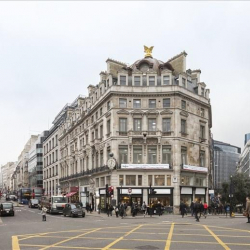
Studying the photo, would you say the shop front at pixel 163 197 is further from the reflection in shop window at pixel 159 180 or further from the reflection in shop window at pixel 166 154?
the reflection in shop window at pixel 166 154

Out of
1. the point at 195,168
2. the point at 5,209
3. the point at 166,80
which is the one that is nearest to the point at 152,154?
the point at 195,168

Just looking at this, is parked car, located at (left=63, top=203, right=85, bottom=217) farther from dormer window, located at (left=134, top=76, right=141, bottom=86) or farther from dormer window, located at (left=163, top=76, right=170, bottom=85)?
dormer window, located at (left=163, top=76, right=170, bottom=85)

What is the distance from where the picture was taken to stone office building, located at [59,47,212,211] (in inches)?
2085

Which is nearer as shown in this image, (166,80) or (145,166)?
(145,166)

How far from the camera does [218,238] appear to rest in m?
19.2

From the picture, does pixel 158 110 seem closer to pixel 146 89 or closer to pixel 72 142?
pixel 146 89

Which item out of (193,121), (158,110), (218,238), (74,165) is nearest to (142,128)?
(158,110)

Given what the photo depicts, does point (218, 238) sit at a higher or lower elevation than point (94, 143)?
lower

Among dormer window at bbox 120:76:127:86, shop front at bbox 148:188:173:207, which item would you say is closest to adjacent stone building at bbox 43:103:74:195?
dormer window at bbox 120:76:127:86

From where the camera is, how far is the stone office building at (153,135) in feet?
174

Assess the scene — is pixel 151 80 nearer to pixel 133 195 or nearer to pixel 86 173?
pixel 133 195

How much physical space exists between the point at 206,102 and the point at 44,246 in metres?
47.1

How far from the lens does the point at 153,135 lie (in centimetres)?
5322

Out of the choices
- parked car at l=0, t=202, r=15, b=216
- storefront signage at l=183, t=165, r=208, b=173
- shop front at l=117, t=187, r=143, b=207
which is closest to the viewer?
parked car at l=0, t=202, r=15, b=216
